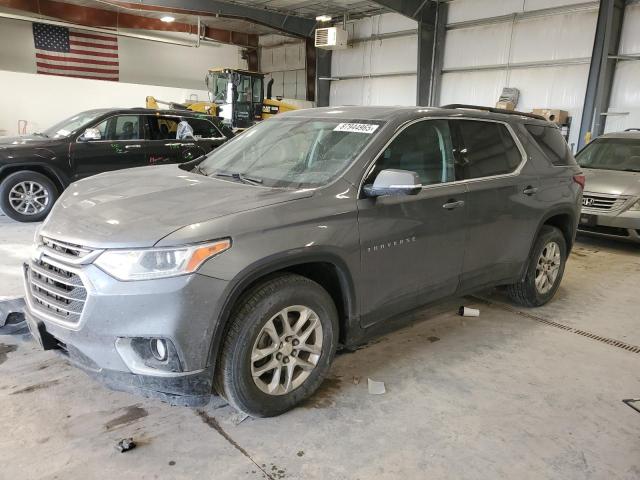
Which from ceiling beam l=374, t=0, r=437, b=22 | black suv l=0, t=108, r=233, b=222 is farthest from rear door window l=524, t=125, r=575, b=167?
ceiling beam l=374, t=0, r=437, b=22

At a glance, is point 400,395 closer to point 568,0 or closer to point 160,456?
point 160,456

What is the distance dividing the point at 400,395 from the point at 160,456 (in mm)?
1378

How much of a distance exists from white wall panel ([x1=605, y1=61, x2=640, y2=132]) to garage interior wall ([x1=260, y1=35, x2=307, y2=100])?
1217cm

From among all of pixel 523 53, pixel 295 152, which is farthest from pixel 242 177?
pixel 523 53

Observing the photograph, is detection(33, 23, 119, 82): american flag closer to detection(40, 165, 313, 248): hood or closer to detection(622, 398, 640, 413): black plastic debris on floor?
detection(40, 165, 313, 248): hood

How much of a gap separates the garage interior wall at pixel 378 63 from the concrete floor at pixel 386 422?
13922 mm

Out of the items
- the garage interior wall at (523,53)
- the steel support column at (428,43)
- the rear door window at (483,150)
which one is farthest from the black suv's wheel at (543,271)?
the steel support column at (428,43)

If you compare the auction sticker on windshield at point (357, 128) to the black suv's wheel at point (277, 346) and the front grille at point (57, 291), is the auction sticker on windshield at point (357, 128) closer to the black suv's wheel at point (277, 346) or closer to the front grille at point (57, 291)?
the black suv's wheel at point (277, 346)

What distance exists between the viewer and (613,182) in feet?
22.4

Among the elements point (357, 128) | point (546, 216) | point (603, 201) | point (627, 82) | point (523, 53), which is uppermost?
point (523, 53)

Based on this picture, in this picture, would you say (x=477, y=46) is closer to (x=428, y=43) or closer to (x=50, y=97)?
(x=428, y=43)

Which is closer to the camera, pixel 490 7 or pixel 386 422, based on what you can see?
pixel 386 422

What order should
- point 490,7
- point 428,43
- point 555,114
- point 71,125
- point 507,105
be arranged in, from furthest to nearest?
point 428,43
point 490,7
point 507,105
point 555,114
point 71,125

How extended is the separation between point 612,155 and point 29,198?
8.65 meters
